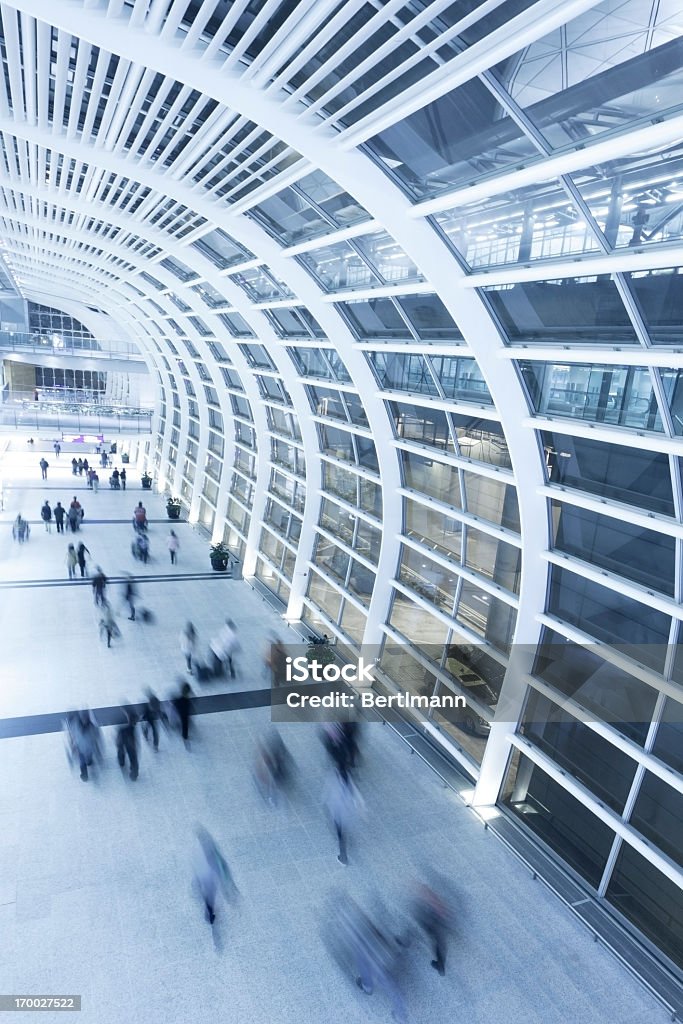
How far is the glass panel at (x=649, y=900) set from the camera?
26.5 feet

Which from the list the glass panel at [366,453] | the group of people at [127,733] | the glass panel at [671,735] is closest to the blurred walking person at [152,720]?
the group of people at [127,733]

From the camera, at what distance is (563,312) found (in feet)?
24.4

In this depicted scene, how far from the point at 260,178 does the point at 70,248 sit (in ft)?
54.8

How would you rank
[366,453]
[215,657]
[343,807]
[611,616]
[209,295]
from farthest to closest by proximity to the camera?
[209,295] < [366,453] < [215,657] < [343,807] < [611,616]

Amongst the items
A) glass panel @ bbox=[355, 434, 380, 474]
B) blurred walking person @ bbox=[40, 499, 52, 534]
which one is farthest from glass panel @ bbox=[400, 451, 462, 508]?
blurred walking person @ bbox=[40, 499, 52, 534]

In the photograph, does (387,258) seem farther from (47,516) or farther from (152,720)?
(47,516)

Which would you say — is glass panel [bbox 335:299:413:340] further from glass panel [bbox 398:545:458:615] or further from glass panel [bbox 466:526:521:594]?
glass panel [bbox 398:545:458:615]

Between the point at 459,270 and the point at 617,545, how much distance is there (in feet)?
13.0

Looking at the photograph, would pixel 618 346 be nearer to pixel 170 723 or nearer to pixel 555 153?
pixel 555 153

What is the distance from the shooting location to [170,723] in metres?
12.3

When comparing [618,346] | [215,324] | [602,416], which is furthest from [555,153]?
[215,324]

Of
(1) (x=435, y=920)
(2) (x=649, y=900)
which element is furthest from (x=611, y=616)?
(1) (x=435, y=920)

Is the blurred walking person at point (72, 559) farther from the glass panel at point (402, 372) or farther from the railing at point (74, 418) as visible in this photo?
the railing at point (74, 418)

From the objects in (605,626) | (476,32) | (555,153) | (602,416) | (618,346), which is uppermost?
(476,32)
